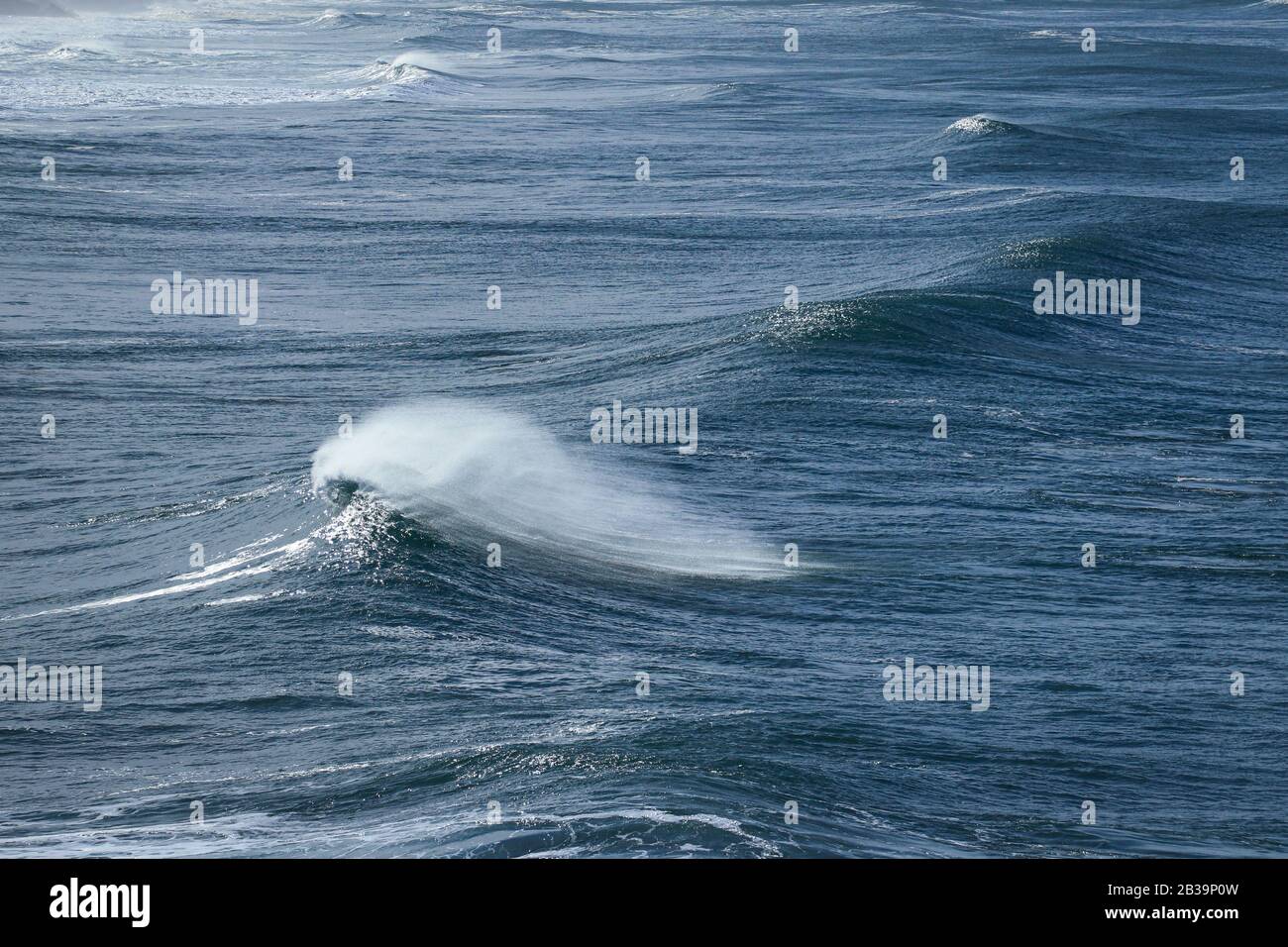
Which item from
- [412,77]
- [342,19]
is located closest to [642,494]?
[412,77]

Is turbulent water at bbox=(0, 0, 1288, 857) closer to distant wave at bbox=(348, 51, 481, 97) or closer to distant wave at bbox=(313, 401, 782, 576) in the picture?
distant wave at bbox=(313, 401, 782, 576)

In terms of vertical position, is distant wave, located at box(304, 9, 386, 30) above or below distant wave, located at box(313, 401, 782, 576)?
above

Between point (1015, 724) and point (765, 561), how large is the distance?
606cm

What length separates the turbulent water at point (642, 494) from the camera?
18.5 metres

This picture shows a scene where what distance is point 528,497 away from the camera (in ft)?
95.9

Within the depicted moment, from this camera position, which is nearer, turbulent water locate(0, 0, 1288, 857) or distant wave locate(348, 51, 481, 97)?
turbulent water locate(0, 0, 1288, 857)

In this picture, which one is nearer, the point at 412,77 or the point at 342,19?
the point at 412,77

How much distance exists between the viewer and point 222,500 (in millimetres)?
29188

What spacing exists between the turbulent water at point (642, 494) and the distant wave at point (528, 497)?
0.12m

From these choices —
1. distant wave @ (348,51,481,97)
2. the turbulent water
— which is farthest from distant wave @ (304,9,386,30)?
the turbulent water

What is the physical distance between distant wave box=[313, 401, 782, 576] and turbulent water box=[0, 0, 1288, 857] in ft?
0.40

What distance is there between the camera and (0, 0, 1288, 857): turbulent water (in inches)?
730

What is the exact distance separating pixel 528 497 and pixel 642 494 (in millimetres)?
1905

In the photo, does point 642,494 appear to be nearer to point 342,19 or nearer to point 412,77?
point 412,77
